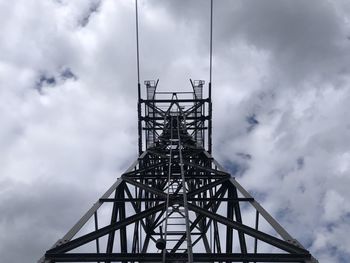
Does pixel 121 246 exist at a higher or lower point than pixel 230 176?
lower

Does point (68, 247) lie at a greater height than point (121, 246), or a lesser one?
lesser

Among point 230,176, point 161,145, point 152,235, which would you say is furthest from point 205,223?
point 161,145

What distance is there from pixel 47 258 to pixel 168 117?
12477mm

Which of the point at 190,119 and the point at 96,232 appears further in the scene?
the point at 190,119

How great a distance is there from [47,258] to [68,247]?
1.51 feet

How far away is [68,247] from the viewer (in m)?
6.35

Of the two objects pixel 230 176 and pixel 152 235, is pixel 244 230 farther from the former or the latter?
pixel 152 235

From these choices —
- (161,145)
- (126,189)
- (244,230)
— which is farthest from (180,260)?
(161,145)

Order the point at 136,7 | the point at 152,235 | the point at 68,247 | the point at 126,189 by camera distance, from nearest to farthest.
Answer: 1. the point at 68,247
2. the point at 126,189
3. the point at 152,235
4. the point at 136,7

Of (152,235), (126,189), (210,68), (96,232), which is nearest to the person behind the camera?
(96,232)

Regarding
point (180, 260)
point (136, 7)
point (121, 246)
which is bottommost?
point (180, 260)

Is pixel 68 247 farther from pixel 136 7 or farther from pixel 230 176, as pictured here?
pixel 136 7

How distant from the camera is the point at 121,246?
930 cm

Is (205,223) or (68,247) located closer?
(68,247)
